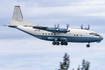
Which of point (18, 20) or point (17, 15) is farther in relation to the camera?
point (17, 15)

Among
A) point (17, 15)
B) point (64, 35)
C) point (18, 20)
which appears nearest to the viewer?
point (64, 35)

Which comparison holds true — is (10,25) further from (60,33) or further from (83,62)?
(83,62)

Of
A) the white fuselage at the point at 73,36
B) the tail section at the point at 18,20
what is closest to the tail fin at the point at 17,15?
the tail section at the point at 18,20

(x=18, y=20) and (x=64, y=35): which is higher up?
(x=18, y=20)

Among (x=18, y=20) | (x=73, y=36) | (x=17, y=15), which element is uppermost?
(x=17, y=15)

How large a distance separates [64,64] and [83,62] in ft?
13.1

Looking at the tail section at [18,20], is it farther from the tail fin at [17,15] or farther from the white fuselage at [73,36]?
the white fuselage at [73,36]

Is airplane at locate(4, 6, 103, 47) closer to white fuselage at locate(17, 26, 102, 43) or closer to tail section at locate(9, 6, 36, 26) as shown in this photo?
white fuselage at locate(17, 26, 102, 43)

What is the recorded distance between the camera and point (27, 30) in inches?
3925

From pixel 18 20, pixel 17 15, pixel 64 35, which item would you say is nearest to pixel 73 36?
pixel 64 35

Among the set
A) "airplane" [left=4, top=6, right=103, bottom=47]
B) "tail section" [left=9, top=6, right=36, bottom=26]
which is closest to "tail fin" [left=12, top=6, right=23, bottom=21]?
"tail section" [left=9, top=6, right=36, bottom=26]

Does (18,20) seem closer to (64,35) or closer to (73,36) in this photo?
(64,35)

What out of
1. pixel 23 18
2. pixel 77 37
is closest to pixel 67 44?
pixel 77 37

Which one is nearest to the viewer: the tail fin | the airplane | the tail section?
the airplane
